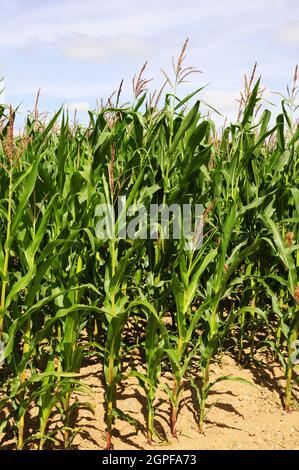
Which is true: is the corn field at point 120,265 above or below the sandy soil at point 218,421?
above

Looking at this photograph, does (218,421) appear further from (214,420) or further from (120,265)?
(120,265)

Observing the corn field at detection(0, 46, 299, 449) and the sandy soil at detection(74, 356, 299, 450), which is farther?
the sandy soil at detection(74, 356, 299, 450)

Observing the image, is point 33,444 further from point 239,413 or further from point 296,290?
point 296,290

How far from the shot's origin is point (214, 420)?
282 cm

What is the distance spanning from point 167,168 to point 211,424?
140 cm

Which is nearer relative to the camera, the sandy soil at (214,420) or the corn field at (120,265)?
the corn field at (120,265)

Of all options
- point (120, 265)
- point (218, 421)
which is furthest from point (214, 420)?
point (120, 265)

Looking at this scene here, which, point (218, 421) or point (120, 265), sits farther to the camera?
point (218, 421)

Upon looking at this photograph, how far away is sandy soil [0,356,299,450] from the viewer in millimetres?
2590

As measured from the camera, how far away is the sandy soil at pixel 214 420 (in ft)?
8.50

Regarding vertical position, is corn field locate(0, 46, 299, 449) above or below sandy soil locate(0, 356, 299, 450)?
above

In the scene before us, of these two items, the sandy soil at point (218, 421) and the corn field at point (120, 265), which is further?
the sandy soil at point (218, 421)

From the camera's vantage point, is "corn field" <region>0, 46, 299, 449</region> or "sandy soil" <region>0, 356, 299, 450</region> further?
"sandy soil" <region>0, 356, 299, 450</region>

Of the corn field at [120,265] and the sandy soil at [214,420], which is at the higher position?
the corn field at [120,265]
